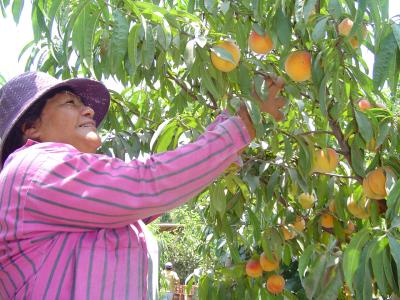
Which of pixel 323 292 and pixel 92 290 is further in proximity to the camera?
pixel 323 292

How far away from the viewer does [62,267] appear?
112 cm

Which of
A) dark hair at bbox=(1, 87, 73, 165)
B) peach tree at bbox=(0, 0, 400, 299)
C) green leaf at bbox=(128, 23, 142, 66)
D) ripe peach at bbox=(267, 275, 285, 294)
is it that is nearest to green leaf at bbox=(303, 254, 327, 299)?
peach tree at bbox=(0, 0, 400, 299)

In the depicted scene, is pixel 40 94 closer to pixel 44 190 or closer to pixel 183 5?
pixel 44 190

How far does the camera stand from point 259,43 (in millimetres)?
1927

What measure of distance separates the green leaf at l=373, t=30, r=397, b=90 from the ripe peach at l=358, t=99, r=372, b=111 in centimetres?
52

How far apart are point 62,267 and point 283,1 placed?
0.94 m

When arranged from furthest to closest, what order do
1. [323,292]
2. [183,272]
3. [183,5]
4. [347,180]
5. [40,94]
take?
[183,272] < [347,180] < [183,5] < [323,292] < [40,94]

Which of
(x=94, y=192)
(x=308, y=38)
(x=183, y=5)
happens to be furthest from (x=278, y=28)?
(x=94, y=192)

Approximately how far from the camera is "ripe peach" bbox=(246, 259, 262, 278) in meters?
2.50

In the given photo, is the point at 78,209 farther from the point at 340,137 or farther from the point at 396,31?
the point at 340,137

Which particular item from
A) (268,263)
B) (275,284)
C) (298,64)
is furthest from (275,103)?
(275,284)

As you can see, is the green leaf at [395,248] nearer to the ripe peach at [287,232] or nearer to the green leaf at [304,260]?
the green leaf at [304,260]

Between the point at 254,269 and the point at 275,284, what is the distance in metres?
0.12

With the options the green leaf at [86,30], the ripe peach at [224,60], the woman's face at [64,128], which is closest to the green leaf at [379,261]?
the ripe peach at [224,60]
